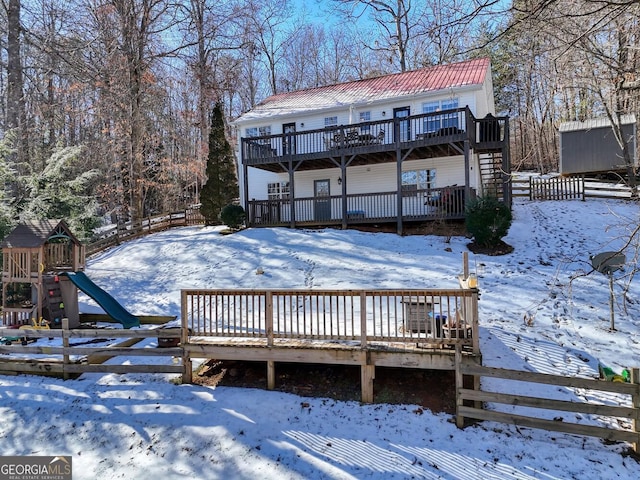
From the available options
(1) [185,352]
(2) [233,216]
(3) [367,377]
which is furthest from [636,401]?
(2) [233,216]

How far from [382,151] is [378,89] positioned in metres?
5.64

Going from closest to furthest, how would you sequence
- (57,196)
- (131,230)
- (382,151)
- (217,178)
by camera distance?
1. (57,196)
2. (382,151)
3. (131,230)
4. (217,178)

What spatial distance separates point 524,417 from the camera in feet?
16.6

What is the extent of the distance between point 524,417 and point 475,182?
13.8 m

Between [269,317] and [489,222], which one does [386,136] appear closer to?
[489,222]

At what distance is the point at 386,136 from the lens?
15781 millimetres

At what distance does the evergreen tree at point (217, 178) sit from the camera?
20.4 meters

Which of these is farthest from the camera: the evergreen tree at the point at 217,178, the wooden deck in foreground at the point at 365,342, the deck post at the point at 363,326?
the evergreen tree at the point at 217,178

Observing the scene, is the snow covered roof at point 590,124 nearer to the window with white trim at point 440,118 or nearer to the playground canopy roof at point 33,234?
the window with white trim at point 440,118

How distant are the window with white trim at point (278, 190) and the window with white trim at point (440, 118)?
7.66m

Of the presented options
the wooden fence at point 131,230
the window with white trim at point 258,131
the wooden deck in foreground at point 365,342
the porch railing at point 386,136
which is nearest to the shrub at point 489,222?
the porch railing at point 386,136

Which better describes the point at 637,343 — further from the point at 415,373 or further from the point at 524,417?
the point at 415,373

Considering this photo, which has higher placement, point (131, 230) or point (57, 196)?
point (57, 196)

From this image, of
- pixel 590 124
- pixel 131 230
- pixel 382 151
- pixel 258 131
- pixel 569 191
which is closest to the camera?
pixel 382 151
